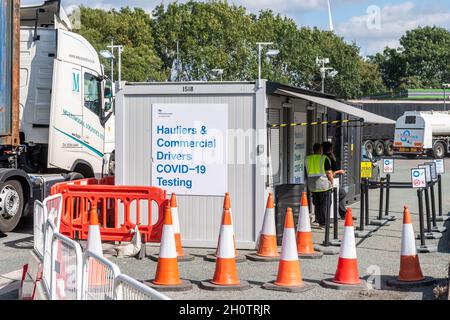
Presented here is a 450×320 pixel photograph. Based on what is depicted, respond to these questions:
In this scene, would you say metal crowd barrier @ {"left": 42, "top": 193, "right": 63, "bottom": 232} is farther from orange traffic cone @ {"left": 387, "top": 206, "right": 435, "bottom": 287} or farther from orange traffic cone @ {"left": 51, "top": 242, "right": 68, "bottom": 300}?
orange traffic cone @ {"left": 387, "top": 206, "right": 435, "bottom": 287}

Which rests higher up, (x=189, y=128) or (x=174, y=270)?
(x=189, y=128)

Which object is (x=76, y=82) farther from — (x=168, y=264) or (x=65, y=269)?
(x=65, y=269)

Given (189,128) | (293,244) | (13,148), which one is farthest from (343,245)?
Result: (13,148)

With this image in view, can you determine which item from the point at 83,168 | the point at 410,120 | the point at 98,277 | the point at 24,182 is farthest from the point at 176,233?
the point at 410,120

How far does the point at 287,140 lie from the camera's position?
579 inches

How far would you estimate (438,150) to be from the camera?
46031 mm

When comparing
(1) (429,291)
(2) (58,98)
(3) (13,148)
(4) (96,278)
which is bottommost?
(1) (429,291)

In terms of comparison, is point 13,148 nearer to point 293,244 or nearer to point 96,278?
point 293,244

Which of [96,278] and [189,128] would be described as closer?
[96,278]

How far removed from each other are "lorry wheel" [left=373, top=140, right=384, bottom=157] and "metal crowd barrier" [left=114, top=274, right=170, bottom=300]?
42899 millimetres

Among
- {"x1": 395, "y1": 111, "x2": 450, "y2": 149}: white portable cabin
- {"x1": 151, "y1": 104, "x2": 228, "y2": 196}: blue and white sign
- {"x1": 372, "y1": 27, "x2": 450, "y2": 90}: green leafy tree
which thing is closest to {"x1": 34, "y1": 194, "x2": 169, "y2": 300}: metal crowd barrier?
{"x1": 151, "y1": 104, "x2": 228, "y2": 196}: blue and white sign

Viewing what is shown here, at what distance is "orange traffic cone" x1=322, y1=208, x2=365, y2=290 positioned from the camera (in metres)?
9.07
